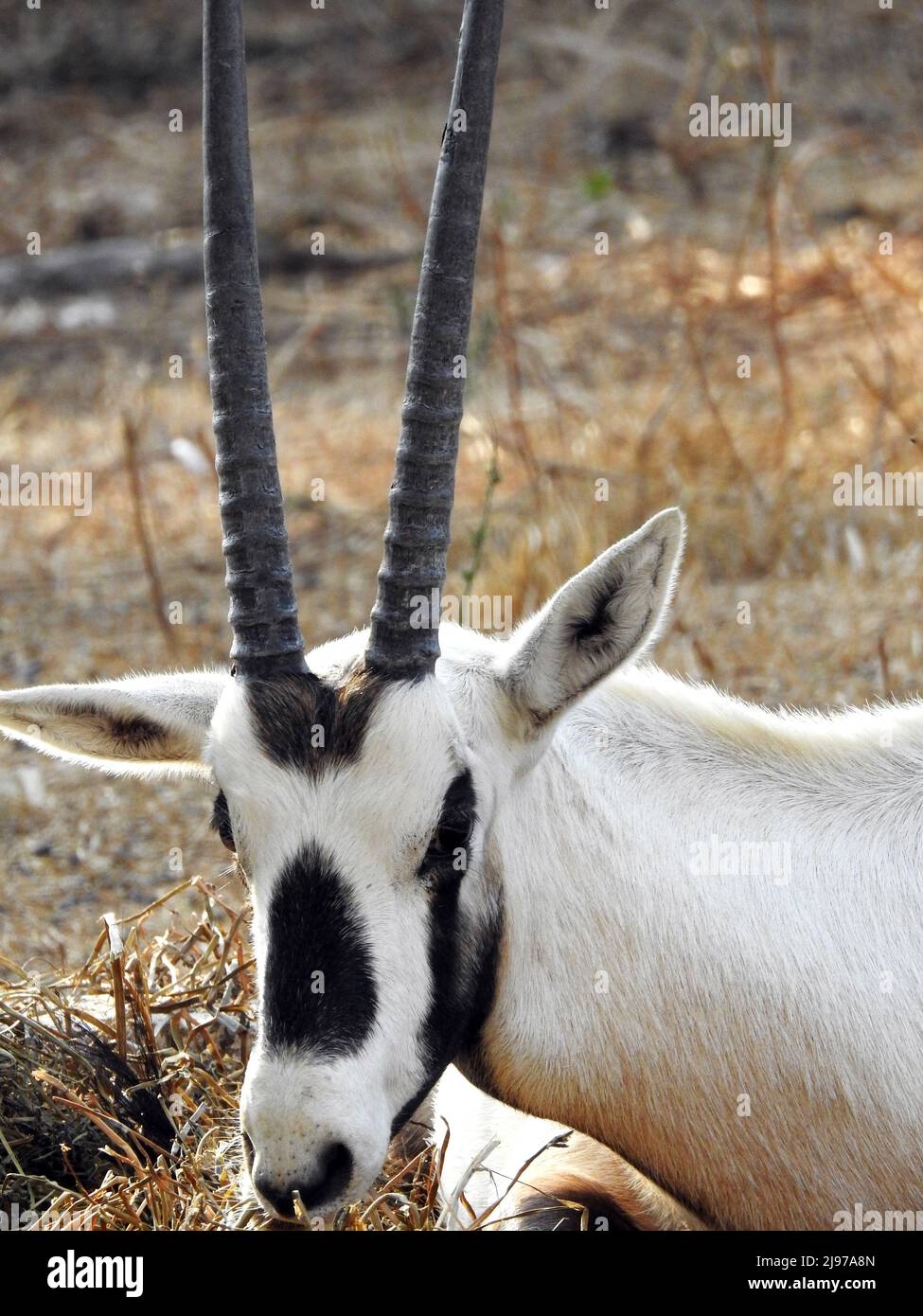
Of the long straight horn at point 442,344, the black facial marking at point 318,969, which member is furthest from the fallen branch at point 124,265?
the black facial marking at point 318,969

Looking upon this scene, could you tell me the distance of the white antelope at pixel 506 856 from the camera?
124 inches

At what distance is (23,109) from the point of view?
16.3 meters

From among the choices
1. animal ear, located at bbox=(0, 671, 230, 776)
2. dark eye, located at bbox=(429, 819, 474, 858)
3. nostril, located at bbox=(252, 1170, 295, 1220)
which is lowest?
nostril, located at bbox=(252, 1170, 295, 1220)

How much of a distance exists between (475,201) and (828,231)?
9.46 meters

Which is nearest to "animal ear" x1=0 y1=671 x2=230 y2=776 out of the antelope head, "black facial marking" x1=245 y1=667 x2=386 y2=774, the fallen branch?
the antelope head

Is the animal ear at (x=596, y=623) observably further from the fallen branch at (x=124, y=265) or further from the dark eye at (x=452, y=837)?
the fallen branch at (x=124, y=265)

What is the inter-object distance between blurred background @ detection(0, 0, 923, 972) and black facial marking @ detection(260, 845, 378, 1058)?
110 inches

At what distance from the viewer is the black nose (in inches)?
118

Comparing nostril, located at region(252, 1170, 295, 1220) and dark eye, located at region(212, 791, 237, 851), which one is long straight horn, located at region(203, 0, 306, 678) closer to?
dark eye, located at region(212, 791, 237, 851)

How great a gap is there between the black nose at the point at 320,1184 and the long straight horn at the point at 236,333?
113cm

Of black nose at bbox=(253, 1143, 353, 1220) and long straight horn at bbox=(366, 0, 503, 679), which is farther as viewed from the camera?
long straight horn at bbox=(366, 0, 503, 679)

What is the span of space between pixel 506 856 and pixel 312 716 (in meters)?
0.49

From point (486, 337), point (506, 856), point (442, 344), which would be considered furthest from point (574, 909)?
point (486, 337)
